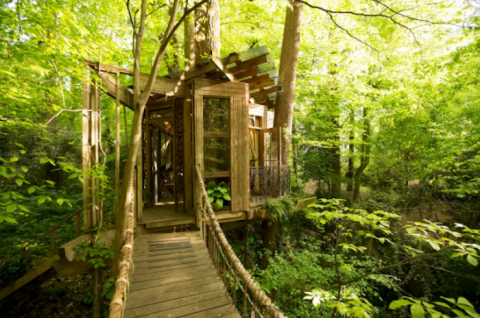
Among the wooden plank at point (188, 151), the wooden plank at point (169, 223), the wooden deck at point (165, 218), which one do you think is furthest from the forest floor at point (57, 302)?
the wooden plank at point (188, 151)

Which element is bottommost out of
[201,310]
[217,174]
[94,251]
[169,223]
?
[201,310]

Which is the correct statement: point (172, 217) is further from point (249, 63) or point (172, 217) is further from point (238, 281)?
point (249, 63)

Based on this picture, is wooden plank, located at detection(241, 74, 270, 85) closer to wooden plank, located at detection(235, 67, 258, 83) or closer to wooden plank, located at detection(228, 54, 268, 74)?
wooden plank, located at detection(235, 67, 258, 83)

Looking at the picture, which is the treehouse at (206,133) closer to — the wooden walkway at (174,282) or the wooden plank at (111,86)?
the wooden plank at (111,86)

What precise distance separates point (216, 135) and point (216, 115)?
19.6 inches

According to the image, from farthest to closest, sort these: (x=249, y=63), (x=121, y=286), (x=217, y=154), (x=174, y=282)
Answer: (x=217, y=154) → (x=249, y=63) → (x=174, y=282) → (x=121, y=286)

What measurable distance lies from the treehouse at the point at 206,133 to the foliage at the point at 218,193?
0.07 ft

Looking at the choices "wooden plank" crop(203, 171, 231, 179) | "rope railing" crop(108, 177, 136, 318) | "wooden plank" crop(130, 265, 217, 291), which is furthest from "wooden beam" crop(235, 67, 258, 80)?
"wooden plank" crop(130, 265, 217, 291)

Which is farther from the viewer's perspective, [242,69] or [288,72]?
[288,72]

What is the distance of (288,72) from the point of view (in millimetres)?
7820

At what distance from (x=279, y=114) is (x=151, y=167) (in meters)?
4.72

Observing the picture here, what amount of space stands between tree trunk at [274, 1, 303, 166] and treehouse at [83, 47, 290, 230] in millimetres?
1434

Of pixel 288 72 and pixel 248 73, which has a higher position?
pixel 288 72

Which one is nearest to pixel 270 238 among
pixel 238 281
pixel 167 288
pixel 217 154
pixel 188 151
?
pixel 217 154
